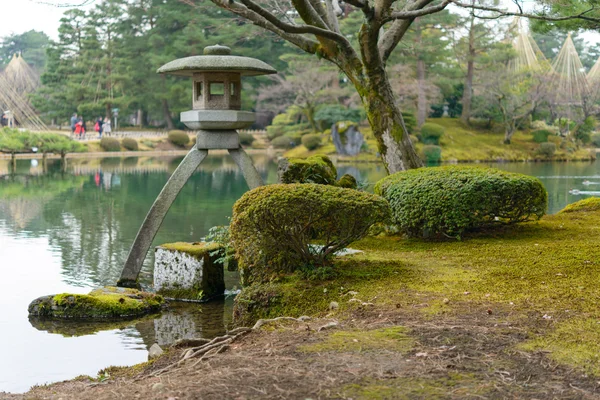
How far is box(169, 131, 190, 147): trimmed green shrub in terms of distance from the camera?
40938 millimetres

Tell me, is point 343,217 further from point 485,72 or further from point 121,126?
point 121,126

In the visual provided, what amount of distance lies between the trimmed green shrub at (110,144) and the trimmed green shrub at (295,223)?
3317 cm

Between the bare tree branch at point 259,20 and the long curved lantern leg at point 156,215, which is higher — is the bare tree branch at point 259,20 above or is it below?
above

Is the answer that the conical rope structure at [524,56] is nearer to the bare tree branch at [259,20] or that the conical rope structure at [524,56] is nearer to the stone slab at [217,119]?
the bare tree branch at [259,20]

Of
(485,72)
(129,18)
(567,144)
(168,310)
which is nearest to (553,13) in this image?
(168,310)

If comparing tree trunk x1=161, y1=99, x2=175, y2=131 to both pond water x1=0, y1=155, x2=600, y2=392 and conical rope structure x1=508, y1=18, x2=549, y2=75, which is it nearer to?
pond water x1=0, y1=155, x2=600, y2=392

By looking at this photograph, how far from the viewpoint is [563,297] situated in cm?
545

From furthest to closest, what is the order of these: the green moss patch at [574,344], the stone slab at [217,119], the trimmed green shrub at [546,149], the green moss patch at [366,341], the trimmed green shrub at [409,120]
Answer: the trimmed green shrub at [546,149] < the trimmed green shrub at [409,120] < the stone slab at [217,119] < the green moss patch at [366,341] < the green moss patch at [574,344]

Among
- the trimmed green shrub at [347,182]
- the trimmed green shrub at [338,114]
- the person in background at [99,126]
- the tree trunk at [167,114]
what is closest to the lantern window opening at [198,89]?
the trimmed green shrub at [347,182]

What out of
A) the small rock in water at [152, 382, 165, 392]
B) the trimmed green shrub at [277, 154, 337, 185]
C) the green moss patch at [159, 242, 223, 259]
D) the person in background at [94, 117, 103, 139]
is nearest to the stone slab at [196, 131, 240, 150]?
the trimmed green shrub at [277, 154, 337, 185]

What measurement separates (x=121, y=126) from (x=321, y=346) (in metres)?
47.4

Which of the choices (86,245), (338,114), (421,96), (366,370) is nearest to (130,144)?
(338,114)

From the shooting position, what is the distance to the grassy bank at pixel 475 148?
116 ft

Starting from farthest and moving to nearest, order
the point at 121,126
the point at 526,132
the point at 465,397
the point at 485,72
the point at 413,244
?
the point at 121,126 < the point at 526,132 < the point at 485,72 < the point at 413,244 < the point at 465,397
